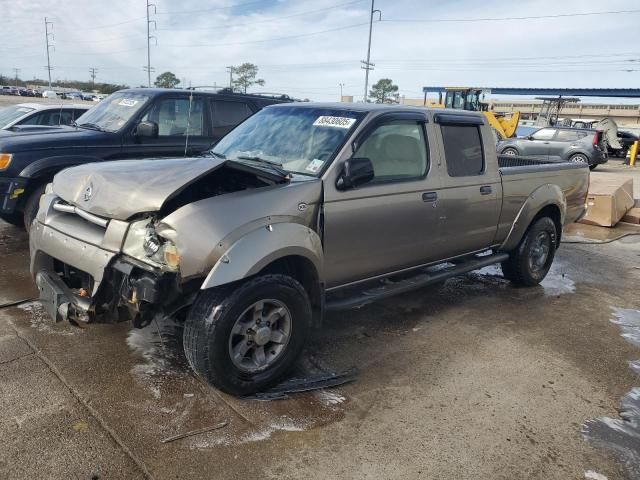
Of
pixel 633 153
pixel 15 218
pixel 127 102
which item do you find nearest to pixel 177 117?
pixel 127 102

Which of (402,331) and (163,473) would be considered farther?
(402,331)

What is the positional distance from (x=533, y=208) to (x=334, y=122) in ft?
9.01

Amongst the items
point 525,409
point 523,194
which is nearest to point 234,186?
point 525,409

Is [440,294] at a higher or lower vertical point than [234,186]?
lower

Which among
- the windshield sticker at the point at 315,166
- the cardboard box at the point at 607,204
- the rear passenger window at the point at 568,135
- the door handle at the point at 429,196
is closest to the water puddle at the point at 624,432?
the door handle at the point at 429,196

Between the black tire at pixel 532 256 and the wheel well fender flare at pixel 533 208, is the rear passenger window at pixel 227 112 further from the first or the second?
the black tire at pixel 532 256

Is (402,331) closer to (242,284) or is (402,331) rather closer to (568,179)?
(242,284)

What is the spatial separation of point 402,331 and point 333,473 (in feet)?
6.63

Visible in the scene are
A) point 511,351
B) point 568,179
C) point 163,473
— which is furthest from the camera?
point 568,179

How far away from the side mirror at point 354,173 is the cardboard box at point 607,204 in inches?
305

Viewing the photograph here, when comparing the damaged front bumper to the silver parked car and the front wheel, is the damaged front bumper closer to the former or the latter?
the silver parked car

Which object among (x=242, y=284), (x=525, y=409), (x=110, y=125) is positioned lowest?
(x=525, y=409)

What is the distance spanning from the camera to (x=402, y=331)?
4.55 metres

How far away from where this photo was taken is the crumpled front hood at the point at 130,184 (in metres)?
3.02
